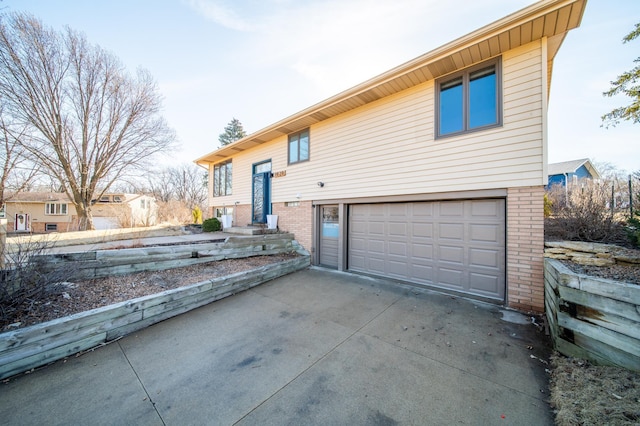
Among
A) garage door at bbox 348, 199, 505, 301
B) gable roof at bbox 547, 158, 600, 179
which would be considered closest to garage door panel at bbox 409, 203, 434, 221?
garage door at bbox 348, 199, 505, 301

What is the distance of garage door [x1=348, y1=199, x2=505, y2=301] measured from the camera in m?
4.69

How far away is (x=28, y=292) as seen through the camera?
3.18 meters

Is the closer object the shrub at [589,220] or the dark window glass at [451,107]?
the shrub at [589,220]

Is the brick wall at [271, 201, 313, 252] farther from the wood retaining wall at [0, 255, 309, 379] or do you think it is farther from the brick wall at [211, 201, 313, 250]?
the wood retaining wall at [0, 255, 309, 379]

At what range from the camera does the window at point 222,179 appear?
1188 cm

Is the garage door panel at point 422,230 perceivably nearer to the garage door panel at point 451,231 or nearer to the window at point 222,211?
the garage door panel at point 451,231

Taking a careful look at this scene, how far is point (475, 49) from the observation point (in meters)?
4.52

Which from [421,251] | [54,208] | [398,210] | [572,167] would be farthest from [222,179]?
[54,208]

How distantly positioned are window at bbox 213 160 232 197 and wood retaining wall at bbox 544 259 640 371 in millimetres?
11779

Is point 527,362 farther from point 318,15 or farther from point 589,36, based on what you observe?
→ point 318,15

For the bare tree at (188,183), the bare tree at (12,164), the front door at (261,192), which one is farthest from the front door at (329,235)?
the bare tree at (188,183)

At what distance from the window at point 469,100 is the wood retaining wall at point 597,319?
10.6 feet

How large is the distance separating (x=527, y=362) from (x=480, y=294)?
2.10m

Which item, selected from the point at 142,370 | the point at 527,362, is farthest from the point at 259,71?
the point at 527,362
